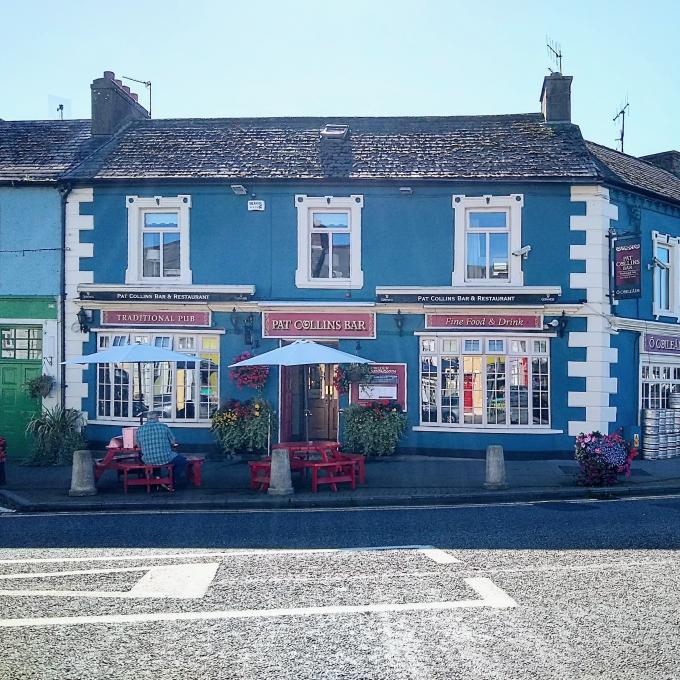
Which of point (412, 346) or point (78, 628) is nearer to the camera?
point (78, 628)

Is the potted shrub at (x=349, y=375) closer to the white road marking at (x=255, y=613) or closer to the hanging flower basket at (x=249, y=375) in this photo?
the hanging flower basket at (x=249, y=375)

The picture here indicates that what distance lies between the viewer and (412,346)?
55.0 feet

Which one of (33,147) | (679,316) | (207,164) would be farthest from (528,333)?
(33,147)

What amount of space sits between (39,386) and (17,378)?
87cm

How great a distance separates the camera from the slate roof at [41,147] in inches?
700

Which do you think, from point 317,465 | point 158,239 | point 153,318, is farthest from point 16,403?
point 317,465

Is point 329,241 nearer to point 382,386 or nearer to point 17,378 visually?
point 382,386

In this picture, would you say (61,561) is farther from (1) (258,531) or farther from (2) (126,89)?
(2) (126,89)

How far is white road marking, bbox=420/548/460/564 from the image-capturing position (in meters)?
7.87

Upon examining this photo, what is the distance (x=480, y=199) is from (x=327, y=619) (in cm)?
1217

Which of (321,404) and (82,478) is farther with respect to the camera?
(321,404)

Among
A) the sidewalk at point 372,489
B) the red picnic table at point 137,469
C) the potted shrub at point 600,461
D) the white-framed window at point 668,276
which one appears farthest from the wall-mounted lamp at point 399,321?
the white-framed window at point 668,276

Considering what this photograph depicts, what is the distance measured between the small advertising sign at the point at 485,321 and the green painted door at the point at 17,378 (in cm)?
854

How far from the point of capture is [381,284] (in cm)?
1678
